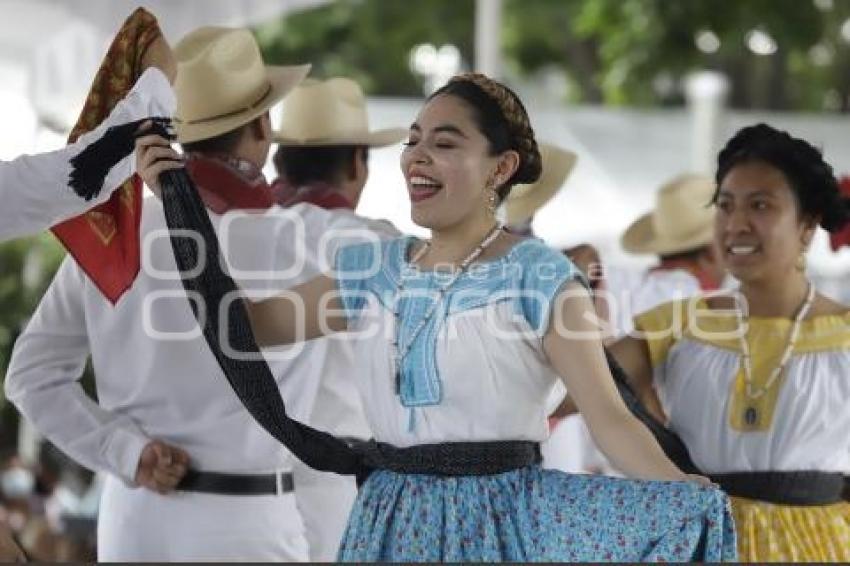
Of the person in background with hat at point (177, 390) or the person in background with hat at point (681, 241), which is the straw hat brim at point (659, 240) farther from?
the person in background with hat at point (177, 390)

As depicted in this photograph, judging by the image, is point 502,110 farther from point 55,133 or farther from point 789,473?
point 55,133

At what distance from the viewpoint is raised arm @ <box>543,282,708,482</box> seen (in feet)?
10.5

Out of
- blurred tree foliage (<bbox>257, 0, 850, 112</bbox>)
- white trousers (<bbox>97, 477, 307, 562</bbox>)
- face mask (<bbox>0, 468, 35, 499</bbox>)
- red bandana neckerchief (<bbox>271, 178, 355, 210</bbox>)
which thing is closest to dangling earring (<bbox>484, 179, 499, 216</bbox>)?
white trousers (<bbox>97, 477, 307, 562</bbox>)

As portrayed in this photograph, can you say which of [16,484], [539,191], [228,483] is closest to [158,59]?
[228,483]

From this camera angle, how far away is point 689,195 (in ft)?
21.4

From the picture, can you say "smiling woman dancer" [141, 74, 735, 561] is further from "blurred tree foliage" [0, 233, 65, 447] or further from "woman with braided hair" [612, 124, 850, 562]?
"blurred tree foliage" [0, 233, 65, 447]

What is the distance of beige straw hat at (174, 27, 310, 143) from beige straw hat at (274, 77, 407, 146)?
1.38ft

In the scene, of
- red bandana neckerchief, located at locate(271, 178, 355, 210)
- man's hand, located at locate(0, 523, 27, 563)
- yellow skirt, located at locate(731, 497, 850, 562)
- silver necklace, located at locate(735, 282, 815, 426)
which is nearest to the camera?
man's hand, located at locate(0, 523, 27, 563)

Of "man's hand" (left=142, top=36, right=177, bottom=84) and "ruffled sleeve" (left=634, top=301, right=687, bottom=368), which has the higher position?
"man's hand" (left=142, top=36, right=177, bottom=84)

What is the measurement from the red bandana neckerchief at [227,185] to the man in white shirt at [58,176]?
56 cm

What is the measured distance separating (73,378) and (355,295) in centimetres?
95

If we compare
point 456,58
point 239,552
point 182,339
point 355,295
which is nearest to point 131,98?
point 355,295

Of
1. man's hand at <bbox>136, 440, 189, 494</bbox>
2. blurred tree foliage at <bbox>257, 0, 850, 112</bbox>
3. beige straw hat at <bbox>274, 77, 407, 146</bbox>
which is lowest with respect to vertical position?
man's hand at <bbox>136, 440, 189, 494</bbox>

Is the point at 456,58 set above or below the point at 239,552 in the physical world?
above
